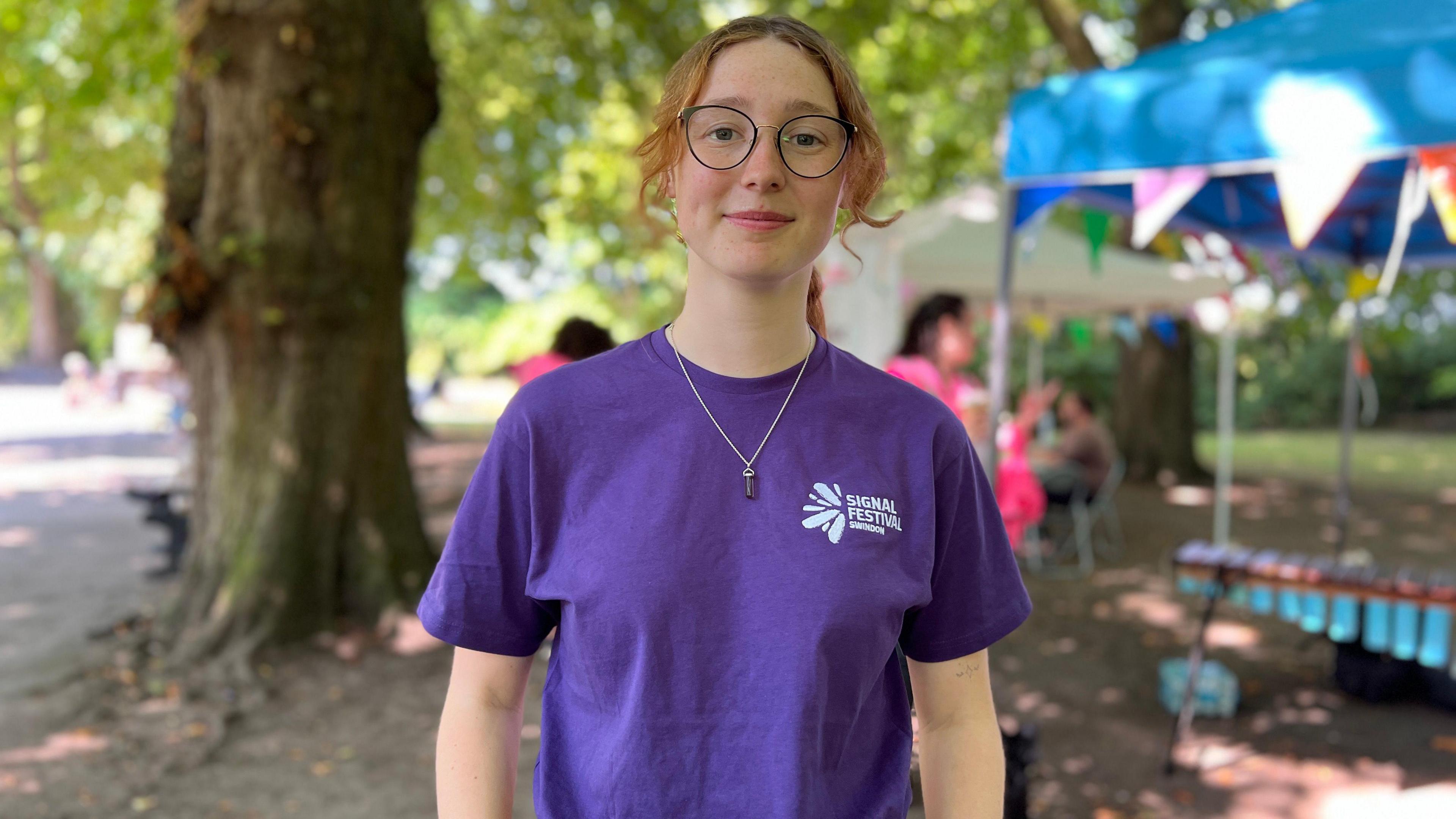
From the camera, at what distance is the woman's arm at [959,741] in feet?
4.41

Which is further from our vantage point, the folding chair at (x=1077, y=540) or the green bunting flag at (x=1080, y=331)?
the green bunting flag at (x=1080, y=331)

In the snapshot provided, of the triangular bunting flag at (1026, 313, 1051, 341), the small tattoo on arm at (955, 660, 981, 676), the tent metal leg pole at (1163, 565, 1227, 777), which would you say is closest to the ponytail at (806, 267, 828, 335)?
the small tattoo on arm at (955, 660, 981, 676)

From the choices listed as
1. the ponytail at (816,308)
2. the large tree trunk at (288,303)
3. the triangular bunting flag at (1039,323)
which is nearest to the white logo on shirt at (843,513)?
the ponytail at (816,308)

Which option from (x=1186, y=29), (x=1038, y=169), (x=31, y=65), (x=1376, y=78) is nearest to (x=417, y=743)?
(x=1038, y=169)

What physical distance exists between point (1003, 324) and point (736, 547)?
3.33 m

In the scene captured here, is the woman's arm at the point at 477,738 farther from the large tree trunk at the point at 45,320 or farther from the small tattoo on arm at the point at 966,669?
the large tree trunk at the point at 45,320

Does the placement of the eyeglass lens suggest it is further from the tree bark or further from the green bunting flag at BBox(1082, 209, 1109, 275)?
the tree bark

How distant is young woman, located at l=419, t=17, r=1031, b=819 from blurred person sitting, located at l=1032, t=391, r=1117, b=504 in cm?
759

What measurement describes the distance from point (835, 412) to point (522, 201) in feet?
36.2

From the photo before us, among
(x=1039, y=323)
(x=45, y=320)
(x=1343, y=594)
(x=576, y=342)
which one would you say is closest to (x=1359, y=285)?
(x=1343, y=594)

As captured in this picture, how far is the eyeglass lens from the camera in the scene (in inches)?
49.8

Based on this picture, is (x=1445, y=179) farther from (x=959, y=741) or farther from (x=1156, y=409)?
(x=1156, y=409)

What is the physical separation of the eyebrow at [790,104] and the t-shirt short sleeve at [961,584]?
0.45 meters

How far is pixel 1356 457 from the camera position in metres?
18.6
